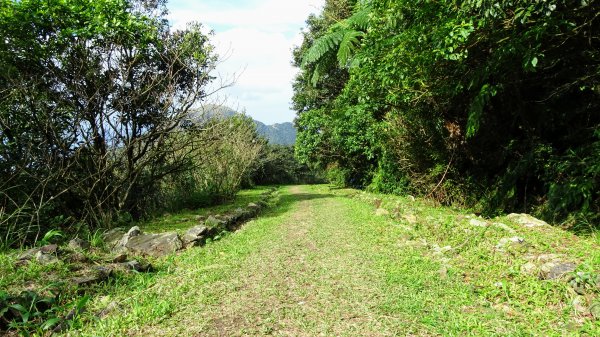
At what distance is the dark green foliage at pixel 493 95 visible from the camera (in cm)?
497

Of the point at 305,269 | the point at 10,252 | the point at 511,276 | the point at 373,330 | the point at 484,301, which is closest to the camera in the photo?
the point at 373,330

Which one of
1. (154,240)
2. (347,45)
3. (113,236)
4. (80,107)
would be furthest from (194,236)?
(347,45)

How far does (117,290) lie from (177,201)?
21.2ft

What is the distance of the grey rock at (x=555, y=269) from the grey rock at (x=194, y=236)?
487 centimetres

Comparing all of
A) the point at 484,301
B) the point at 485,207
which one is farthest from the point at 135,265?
the point at 485,207

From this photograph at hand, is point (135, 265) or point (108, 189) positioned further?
point (108, 189)

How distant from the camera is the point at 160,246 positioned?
5.45m

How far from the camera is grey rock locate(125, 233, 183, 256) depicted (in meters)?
5.31

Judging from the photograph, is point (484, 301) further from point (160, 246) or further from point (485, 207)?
point (485, 207)

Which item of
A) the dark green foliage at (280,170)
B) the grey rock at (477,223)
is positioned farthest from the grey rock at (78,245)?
the dark green foliage at (280,170)

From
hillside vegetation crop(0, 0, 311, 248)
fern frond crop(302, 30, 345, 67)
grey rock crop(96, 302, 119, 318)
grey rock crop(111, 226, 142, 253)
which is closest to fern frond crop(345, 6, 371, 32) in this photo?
fern frond crop(302, 30, 345, 67)

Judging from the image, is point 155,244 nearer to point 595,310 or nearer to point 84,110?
point 84,110

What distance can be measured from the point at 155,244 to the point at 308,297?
309 cm

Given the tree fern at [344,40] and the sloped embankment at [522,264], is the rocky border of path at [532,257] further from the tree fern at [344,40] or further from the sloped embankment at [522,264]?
the tree fern at [344,40]
